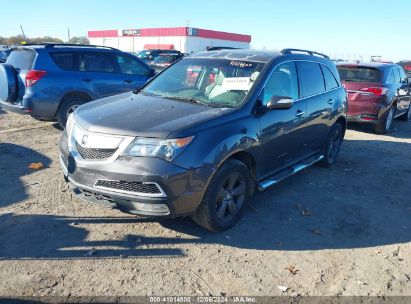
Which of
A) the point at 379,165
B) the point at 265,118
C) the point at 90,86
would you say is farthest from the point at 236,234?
the point at 90,86

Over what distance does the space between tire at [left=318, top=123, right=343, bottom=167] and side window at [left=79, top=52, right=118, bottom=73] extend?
16.4ft

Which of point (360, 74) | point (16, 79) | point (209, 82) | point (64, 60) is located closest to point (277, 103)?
point (209, 82)

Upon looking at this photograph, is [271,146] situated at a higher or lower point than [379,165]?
higher

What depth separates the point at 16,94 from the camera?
7.43 meters

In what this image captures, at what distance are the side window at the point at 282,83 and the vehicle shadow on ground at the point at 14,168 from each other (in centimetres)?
321

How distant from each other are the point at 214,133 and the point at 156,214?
3.08 ft

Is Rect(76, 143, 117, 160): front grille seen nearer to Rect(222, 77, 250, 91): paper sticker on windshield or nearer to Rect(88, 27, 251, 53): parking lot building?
Rect(222, 77, 250, 91): paper sticker on windshield

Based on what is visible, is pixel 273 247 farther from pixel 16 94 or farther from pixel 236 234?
pixel 16 94

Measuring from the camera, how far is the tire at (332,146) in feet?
20.8

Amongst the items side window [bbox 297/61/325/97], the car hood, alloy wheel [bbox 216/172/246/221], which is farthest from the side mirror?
side window [bbox 297/61/325/97]

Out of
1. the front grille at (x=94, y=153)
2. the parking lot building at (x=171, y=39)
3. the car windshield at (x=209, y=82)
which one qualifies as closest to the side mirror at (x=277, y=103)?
the car windshield at (x=209, y=82)

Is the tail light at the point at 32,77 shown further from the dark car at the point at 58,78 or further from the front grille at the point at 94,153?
the front grille at the point at 94,153

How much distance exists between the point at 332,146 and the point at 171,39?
5813 centimetres

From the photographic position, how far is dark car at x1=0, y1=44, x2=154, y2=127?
7387 mm
